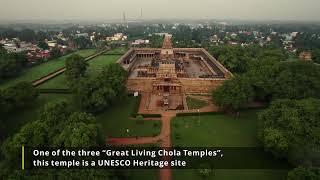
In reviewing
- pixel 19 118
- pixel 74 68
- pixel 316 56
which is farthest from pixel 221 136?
pixel 316 56

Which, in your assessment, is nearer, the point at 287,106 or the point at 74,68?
the point at 287,106

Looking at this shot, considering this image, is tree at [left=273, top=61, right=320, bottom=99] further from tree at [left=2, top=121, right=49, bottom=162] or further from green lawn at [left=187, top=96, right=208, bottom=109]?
tree at [left=2, top=121, right=49, bottom=162]

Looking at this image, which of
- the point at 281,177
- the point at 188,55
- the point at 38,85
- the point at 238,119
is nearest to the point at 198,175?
the point at 281,177

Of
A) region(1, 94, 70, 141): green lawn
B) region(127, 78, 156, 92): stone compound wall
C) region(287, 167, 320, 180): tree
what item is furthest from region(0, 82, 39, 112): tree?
region(287, 167, 320, 180): tree

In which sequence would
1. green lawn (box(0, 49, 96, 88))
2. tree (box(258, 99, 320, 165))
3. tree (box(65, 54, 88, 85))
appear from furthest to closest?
green lawn (box(0, 49, 96, 88)), tree (box(65, 54, 88, 85)), tree (box(258, 99, 320, 165))

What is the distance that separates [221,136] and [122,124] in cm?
889

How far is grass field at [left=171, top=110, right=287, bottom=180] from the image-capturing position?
1772 centimetres

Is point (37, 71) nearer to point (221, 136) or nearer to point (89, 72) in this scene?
point (89, 72)

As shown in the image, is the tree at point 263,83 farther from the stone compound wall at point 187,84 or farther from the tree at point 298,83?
the stone compound wall at point 187,84

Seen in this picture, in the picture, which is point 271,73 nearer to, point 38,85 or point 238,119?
point 238,119

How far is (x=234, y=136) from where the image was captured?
23016 millimetres

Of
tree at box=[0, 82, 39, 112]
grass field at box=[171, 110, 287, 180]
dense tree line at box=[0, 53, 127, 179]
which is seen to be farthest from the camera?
tree at box=[0, 82, 39, 112]

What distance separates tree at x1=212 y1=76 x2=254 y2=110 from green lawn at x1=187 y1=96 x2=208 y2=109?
2.86 m

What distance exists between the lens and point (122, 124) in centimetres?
2519
